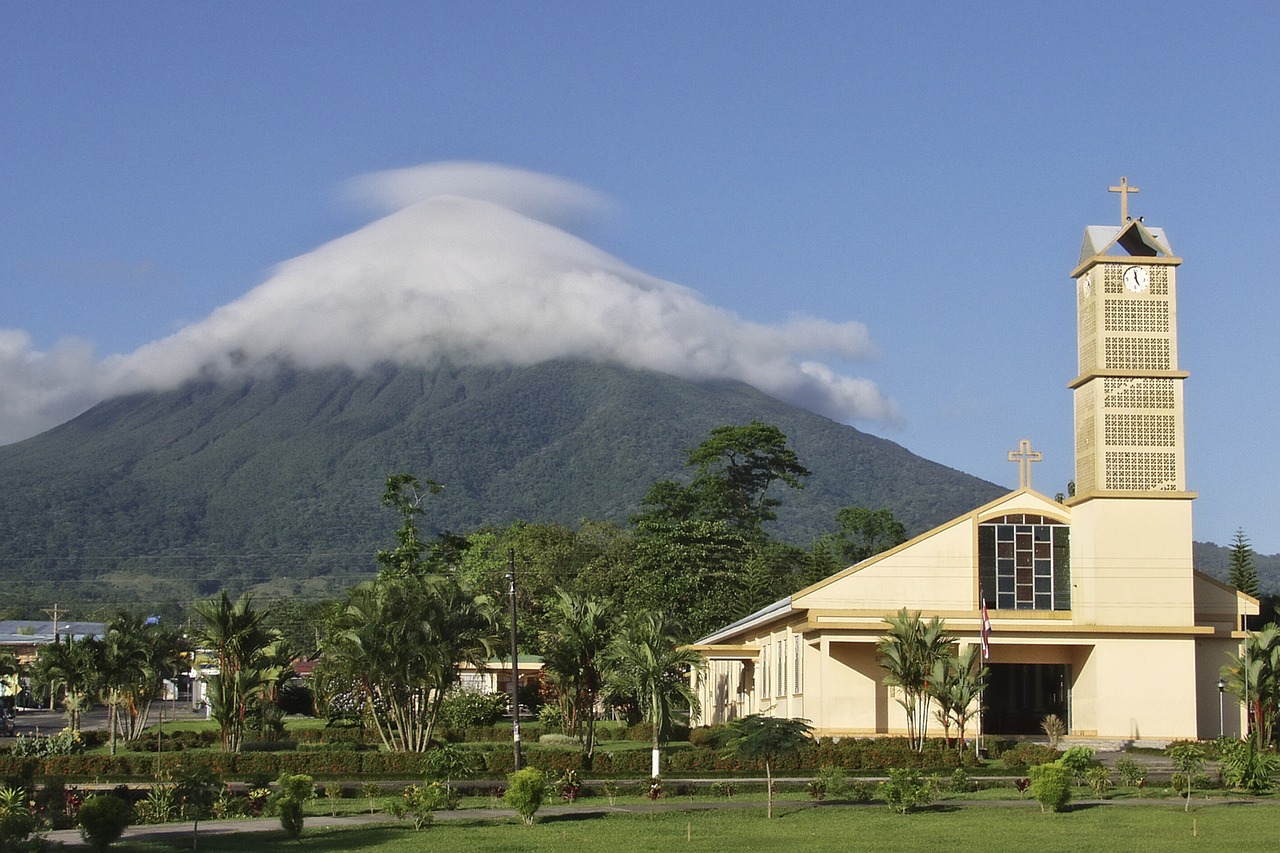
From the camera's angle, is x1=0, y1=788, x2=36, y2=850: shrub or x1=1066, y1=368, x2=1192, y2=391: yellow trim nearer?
x1=0, y1=788, x2=36, y2=850: shrub

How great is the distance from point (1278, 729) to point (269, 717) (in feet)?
111

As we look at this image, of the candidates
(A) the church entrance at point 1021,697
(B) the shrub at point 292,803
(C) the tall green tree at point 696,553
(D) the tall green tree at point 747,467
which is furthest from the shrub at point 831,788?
(D) the tall green tree at point 747,467

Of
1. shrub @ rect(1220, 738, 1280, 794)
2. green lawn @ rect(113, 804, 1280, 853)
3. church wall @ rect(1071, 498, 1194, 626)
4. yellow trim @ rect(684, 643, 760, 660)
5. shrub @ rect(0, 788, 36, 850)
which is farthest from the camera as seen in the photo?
yellow trim @ rect(684, 643, 760, 660)

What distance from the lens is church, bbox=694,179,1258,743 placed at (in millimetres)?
47156

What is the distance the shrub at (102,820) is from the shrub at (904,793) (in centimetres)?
1338

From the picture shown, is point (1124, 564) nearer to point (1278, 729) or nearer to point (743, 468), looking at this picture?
point (1278, 729)

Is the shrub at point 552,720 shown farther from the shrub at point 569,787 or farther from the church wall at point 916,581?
the shrub at point 569,787

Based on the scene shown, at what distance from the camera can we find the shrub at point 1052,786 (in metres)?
27.3

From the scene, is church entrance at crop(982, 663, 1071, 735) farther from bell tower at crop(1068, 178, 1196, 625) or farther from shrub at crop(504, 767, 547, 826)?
shrub at crop(504, 767, 547, 826)

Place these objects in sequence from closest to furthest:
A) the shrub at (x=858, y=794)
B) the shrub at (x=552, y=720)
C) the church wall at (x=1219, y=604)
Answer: the shrub at (x=858, y=794) → the church wall at (x=1219, y=604) → the shrub at (x=552, y=720)

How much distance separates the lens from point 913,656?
141 ft

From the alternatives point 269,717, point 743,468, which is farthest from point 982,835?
point 743,468

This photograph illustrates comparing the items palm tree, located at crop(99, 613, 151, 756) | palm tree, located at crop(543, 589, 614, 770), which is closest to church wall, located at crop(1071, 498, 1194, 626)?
palm tree, located at crop(543, 589, 614, 770)

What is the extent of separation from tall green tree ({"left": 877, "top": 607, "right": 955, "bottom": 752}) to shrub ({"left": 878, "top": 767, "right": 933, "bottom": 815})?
549 inches
